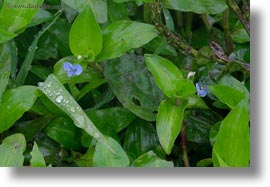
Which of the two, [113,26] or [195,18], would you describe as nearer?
[113,26]

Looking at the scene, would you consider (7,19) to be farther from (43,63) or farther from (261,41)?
(261,41)

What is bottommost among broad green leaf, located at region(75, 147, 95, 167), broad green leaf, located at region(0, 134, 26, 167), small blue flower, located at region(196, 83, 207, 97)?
broad green leaf, located at region(75, 147, 95, 167)

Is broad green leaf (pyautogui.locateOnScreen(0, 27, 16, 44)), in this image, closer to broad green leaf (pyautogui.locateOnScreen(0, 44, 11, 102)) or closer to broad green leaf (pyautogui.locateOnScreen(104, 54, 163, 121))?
broad green leaf (pyautogui.locateOnScreen(0, 44, 11, 102))

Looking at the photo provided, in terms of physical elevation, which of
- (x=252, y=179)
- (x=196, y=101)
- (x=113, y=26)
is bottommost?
(x=252, y=179)

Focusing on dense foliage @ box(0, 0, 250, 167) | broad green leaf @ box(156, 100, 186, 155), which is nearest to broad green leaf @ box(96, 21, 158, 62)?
dense foliage @ box(0, 0, 250, 167)

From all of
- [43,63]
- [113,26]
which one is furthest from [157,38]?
[43,63]

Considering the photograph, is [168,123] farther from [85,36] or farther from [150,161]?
[85,36]
